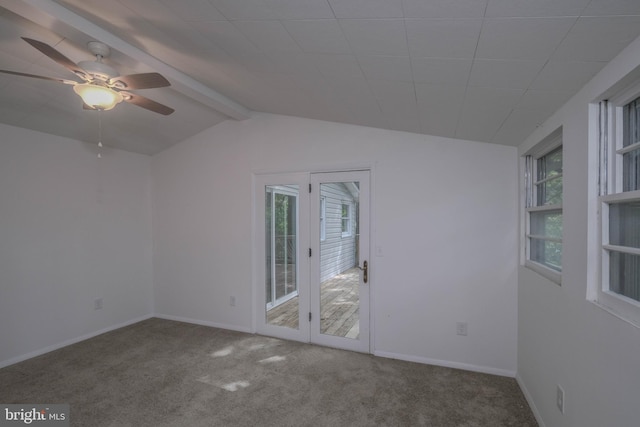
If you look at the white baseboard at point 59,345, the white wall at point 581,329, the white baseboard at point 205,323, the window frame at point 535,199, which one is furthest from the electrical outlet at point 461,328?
the white baseboard at point 59,345

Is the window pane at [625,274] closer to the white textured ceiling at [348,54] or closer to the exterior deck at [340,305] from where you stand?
the white textured ceiling at [348,54]

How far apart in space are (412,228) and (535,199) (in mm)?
1100

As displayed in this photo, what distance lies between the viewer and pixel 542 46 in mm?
1357

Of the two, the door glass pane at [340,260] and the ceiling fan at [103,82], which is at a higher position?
the ceiling fan at [103,82]

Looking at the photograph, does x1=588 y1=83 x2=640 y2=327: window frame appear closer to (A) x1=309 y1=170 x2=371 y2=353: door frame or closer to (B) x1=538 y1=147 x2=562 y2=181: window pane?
(B) x1=538 y1=147 x2=562 y2=181: window pane

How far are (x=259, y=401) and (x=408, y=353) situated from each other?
160 cm

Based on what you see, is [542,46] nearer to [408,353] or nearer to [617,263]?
[617,263]

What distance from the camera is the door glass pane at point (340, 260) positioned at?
11.2ft

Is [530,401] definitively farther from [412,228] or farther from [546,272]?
[412,228]

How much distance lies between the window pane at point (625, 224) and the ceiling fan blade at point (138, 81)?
2673 millimetres

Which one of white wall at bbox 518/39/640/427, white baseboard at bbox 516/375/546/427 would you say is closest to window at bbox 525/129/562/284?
white wall at bbox 518/39/640/427

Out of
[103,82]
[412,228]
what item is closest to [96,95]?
[103,82]

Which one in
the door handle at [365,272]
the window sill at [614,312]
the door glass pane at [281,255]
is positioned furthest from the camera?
the door glass pane at [281,255]

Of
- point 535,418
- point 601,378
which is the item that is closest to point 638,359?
point 601,378
